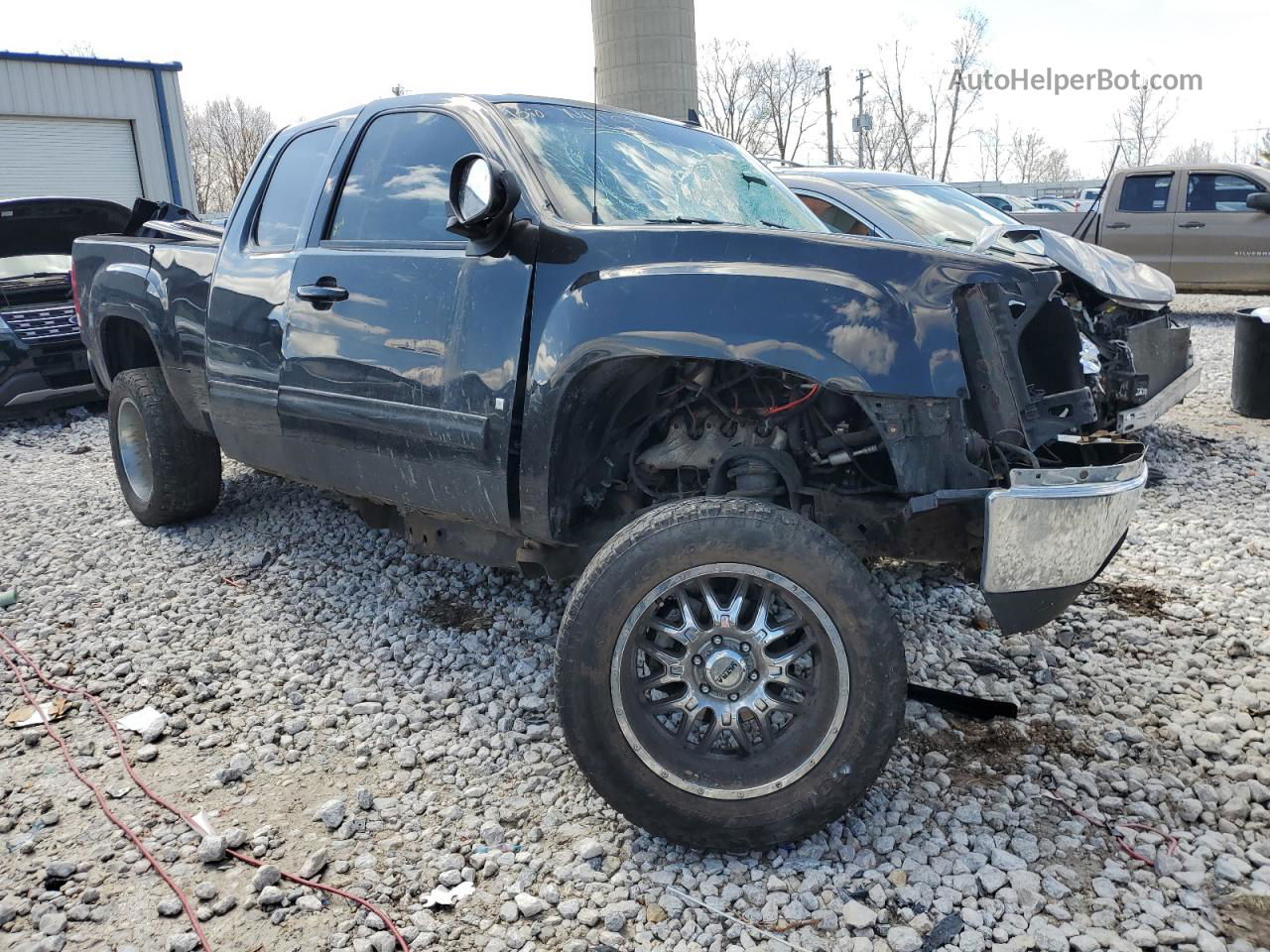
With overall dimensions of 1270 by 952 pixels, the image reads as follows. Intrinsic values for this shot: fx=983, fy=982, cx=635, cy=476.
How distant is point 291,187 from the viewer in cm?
425

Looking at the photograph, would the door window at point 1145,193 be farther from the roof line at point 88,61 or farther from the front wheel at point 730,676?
the roof line at point 88,61

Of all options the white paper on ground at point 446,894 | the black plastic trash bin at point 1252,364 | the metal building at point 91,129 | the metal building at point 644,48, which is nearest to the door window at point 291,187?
the white paper on ground at point 446,894

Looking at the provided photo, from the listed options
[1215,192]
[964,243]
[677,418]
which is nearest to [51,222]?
[964,243]

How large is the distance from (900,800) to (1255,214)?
11.8 m

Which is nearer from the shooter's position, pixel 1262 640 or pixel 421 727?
pixel 421 727

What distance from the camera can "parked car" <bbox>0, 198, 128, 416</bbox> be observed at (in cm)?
808

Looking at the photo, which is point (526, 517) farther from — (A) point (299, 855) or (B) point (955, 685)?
(B) point (955, 685)

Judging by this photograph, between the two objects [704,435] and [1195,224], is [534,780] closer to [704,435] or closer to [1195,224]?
[704,435]

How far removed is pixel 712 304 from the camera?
8.79 feet

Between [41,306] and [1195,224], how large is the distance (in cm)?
1253

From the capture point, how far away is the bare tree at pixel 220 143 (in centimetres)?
4500

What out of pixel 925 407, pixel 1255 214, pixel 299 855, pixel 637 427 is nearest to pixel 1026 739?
pixel 925 407

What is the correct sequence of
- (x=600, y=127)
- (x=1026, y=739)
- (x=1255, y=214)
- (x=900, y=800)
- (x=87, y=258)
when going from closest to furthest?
1. (x=900, y=800)
2. (x=1026, y=739)
3. (x=600, y=127)
4. (x=87, y=258)
5. (x=1255, y=214)

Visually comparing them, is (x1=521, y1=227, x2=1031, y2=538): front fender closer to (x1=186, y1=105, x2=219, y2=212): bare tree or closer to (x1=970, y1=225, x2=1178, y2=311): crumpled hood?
(x1=970, y1=225, x2=1178, y2=311): crumpled hood
